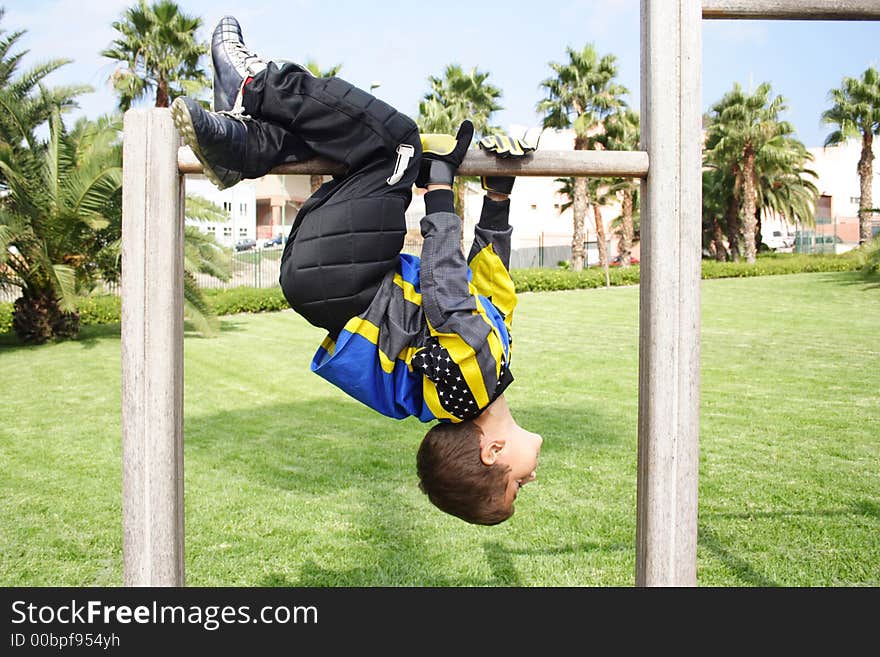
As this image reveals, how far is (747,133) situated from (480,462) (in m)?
32.6

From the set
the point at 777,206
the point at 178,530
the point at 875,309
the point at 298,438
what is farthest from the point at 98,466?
the point at 777,206

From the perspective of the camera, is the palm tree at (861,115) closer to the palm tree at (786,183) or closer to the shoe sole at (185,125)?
the palm tree at (786,183)

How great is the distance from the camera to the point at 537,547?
4746mm

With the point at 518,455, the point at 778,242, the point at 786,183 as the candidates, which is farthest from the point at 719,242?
the point at 518,455

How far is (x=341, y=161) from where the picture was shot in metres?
2.13

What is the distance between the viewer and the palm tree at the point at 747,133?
3172 cm

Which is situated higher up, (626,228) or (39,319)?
(626,228)

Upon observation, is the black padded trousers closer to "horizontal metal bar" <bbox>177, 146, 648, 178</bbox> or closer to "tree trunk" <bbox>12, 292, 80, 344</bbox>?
"horizontal metal bar" <bbox>177, 146, 648, 178</bbox>

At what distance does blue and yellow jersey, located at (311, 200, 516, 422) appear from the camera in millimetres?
1993

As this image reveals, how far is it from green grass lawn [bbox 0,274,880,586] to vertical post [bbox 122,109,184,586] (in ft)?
8.05

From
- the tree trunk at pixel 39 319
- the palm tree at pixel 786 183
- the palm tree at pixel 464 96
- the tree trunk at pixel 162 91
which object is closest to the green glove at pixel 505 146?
the tree trunk at pixel 39 319

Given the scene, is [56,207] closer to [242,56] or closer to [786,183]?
[242,56]

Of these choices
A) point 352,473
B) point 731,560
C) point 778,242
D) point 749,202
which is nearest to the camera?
point 731,560
